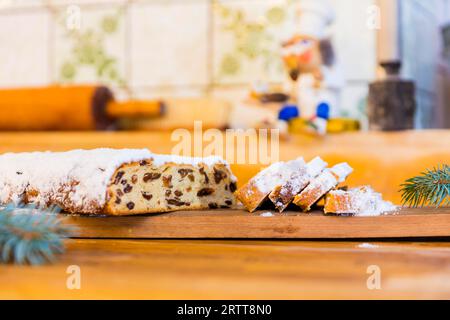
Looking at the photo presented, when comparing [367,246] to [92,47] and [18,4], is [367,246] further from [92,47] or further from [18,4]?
[18,4]

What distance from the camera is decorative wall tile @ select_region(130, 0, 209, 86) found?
5.82 feet

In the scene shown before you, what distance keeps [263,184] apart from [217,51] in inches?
36.8

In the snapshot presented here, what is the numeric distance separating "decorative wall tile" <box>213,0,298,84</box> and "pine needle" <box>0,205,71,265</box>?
114 centimetres

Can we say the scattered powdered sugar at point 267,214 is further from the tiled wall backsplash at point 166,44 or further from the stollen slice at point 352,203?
the tiled wall backsplash at point 166,44

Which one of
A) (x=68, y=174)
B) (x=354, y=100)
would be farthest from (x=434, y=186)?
(x=354, y=100)

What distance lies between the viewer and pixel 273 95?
1.47m

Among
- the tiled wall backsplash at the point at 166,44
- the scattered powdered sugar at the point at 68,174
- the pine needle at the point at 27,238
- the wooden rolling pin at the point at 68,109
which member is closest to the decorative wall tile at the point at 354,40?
the tiled wall backsplash at the point at 166,44

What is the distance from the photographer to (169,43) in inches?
71.3

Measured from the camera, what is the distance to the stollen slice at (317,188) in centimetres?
86

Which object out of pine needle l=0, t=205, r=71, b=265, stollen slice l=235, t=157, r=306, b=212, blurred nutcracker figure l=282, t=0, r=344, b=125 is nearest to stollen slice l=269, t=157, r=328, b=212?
stollen slice l=235, t=157, r=306, b=212

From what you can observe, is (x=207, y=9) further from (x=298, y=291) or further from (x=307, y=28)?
(x=298, y=291)
